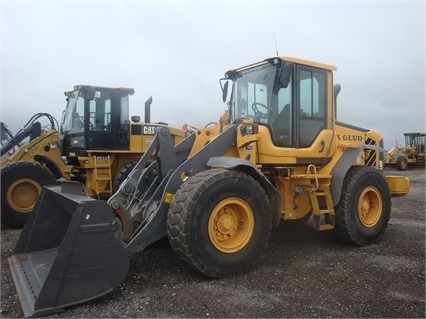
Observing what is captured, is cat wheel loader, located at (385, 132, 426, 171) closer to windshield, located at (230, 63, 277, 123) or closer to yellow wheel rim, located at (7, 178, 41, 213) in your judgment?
windshield, located at (230, 63, 277, 123)

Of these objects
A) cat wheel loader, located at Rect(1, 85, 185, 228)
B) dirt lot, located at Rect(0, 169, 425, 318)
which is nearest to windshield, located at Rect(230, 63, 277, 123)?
dirt lot, located at Rect(0, 169, 425, 318)

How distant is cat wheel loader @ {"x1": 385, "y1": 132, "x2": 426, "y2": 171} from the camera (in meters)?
28.0

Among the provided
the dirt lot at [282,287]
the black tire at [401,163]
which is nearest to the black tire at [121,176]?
the dirt lot at [282,287]

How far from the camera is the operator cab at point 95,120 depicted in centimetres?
920

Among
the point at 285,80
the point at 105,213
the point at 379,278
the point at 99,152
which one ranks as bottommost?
the point at 379,278

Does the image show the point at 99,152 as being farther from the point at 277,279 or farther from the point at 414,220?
the point at 414,220

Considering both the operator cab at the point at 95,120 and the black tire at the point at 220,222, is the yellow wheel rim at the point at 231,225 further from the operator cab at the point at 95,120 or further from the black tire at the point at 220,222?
the operator cab at the point at 95,120

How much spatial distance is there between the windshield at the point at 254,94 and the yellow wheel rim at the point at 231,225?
1453 millimetres

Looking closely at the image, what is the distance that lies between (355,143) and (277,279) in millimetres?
2972

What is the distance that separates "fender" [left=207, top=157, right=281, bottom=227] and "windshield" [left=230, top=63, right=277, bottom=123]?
95cm

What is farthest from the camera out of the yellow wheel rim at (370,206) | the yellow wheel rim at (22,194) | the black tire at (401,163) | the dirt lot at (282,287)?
the black tire at (401,163)

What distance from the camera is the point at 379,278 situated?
177 inches

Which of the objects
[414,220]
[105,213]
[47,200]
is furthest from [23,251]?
[414,220]

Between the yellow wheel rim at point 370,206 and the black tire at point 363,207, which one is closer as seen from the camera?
the black tire at point 363,207
